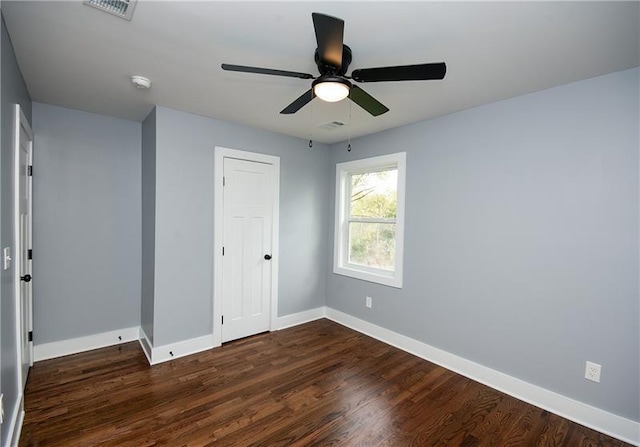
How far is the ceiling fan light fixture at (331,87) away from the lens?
5.45ft

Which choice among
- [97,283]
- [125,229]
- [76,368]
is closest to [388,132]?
[125,229]

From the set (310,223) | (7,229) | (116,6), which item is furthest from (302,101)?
(310,223)

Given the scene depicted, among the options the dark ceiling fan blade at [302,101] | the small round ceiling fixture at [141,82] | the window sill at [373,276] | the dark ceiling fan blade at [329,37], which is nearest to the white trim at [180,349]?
the window sill at [373,276]

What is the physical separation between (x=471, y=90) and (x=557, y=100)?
0.63m

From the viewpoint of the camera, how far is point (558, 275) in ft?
7.68

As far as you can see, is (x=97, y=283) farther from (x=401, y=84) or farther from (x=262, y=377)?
(x=401, y=84)

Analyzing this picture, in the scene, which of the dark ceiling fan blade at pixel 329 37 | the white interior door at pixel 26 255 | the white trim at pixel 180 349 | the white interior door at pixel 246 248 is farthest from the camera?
the white interior door at pixel 246 248

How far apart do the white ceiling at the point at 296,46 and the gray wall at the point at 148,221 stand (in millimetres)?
485

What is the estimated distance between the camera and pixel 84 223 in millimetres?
3186

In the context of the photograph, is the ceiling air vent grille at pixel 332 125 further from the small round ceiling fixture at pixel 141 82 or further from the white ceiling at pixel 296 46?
the small round ceiling fixture at pixel 141 82

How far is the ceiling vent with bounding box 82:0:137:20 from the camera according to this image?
5.02 ft

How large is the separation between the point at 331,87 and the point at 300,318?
3184mm

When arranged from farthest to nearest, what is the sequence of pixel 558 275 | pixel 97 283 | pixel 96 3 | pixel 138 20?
pixel 97 283 → pixel 558 275 → pixel 138 20 → pixel 96 3

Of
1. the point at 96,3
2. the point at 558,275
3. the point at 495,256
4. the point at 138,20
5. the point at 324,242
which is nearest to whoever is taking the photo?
the point at 96,3
